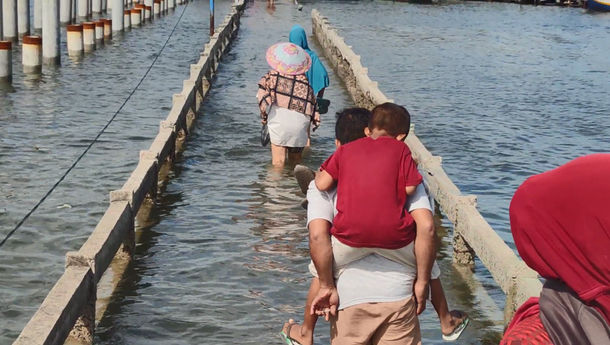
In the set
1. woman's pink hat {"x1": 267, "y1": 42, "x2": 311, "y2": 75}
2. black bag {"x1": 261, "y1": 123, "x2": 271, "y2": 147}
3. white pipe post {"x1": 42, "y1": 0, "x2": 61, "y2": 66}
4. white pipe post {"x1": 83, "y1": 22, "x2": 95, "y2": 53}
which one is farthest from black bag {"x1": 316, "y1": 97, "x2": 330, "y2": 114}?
white pipe post {"x1": 83, "y1": 22, "x2": 95, "y2": 53}

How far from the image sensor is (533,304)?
128 inches

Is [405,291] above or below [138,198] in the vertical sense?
above

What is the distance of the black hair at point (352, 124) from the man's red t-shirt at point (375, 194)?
1.36 ft

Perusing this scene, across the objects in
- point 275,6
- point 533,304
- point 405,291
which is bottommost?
point 275,6

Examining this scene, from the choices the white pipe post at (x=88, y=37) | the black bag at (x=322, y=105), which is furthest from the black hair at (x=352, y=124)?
the white pipe post at (x=88, y=37)

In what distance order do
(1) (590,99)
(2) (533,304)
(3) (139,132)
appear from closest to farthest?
1. (2) (533,304)
2. (3) (139,132)
3. (1) (590,99)

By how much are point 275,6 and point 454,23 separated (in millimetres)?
11233

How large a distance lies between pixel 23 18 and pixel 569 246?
2739 centimetres

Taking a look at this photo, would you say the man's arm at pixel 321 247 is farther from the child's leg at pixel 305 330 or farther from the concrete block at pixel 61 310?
the concrete block at pixel 61 310

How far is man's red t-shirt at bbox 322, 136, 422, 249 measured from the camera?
4508 mm

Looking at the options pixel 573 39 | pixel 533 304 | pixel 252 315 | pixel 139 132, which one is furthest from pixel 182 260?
pixel 573 39

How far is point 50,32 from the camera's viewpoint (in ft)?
78.9

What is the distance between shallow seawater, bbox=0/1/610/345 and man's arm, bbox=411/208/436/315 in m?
2.39

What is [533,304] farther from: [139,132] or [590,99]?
[590,99]
